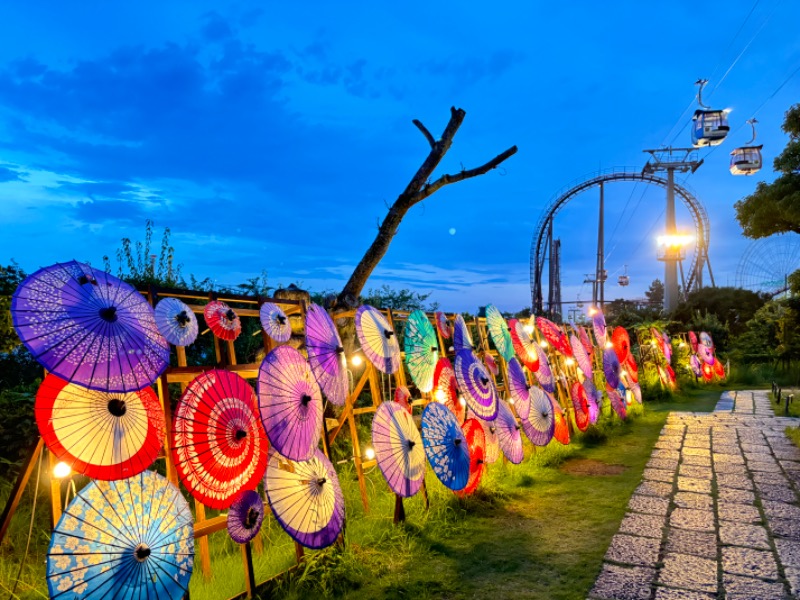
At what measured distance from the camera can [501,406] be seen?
478cm

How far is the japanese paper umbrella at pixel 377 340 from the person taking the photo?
11.8ft

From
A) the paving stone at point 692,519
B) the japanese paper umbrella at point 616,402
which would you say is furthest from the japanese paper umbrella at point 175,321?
the japanese paper umbrella at point 616,402

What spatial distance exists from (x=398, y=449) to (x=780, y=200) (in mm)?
7387

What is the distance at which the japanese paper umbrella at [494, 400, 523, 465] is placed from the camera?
4.63 meters

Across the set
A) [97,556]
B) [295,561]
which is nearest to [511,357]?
[295,561]

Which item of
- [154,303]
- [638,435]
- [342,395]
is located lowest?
[638,435]

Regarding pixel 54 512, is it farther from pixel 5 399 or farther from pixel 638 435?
pixel 638 435

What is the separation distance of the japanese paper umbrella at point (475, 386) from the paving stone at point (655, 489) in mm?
1407

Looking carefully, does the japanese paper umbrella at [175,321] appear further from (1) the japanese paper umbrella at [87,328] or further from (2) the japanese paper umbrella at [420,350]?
(2) the japanese paper umbrella at [420,350]

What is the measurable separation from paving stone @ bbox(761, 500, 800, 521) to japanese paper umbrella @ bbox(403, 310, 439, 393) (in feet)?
8.72

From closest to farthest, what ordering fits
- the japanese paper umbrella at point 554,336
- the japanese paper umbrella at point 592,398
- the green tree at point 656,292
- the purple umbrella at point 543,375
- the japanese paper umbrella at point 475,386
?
the japanese paper umbrella at point 475,386
the purple umbrella at point 543,375
the japanese paper umbrella at point 592,398
the japanese paper umbrella at point 554,336
the green tree at point 656,292

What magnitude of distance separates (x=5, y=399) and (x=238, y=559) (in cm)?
222

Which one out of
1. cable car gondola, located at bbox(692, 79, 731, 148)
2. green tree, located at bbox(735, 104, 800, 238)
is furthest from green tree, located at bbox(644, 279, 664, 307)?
green tree, located at bbox(735, 104, 800, 238)

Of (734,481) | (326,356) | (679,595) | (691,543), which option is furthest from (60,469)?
(734,481)
